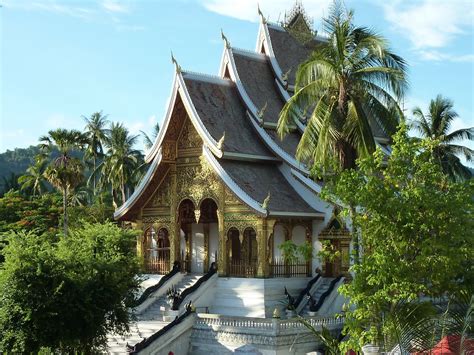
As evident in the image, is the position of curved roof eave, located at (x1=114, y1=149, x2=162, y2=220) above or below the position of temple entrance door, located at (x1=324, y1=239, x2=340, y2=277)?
above

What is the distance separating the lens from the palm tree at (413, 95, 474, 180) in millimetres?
33250

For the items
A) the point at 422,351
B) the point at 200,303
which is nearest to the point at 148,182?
the point at 200,303

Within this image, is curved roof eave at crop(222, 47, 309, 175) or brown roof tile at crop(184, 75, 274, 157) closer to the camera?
curved roof eave at crop(222, 47, 309, 175)

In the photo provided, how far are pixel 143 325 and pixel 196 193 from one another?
4959 millimetres

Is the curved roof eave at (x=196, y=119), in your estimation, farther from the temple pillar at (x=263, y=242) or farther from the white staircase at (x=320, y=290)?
the white staircase at (x=320, y=290)

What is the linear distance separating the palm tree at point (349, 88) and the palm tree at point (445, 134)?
44.5 ft

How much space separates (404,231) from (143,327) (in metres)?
10.5

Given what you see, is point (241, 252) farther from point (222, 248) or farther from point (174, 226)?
point (174, 226)

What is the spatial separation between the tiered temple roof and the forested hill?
58.7 metres

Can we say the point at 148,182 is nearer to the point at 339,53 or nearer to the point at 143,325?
the point at 143,325

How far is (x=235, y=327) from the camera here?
73.4 feet

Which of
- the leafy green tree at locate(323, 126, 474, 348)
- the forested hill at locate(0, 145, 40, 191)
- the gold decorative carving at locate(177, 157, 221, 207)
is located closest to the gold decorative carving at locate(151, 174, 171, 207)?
the gold decorative carving at locate(177, 157, 221, 207)

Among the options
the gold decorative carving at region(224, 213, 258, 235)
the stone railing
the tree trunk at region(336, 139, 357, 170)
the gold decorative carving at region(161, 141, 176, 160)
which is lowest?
the stone railing

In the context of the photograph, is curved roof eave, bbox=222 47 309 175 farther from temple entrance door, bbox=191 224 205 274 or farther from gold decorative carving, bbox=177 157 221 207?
temple entrance door, bbox=191 224 205 274
